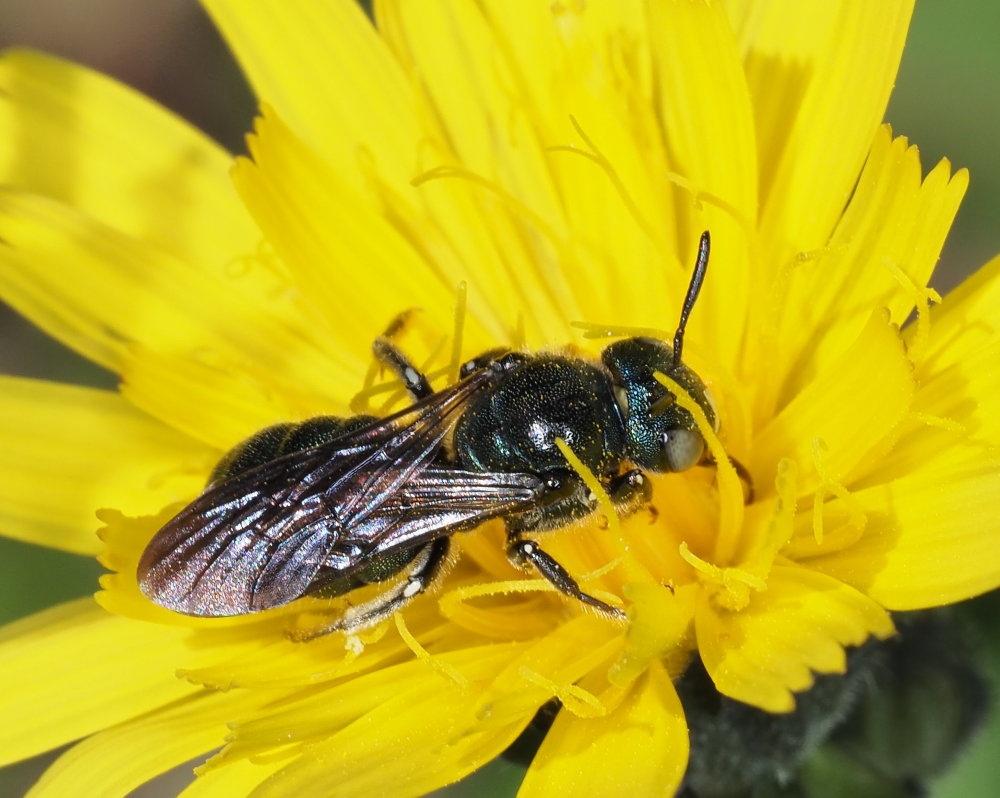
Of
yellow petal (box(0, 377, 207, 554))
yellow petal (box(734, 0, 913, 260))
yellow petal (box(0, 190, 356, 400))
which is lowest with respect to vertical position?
yellow petal (box(0, 377, 207, 554))

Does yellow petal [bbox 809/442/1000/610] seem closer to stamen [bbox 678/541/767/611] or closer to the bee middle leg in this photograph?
stamen [bbox 678/541/767/611]

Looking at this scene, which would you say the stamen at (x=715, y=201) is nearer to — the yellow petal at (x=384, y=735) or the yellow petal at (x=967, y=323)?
the yellow petal at (x=967, y=323)

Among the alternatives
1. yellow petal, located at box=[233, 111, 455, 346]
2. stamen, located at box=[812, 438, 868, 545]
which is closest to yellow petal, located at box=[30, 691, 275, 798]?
yellow petal, located at box=[233, 111, 455, 346]

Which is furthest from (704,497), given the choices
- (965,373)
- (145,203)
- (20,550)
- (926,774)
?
(20,550)

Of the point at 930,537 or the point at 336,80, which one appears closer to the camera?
the point at 930,537

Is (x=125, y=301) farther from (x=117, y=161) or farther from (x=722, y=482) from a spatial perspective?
(x=722, y=482)

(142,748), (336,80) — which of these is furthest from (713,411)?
(336,80)
